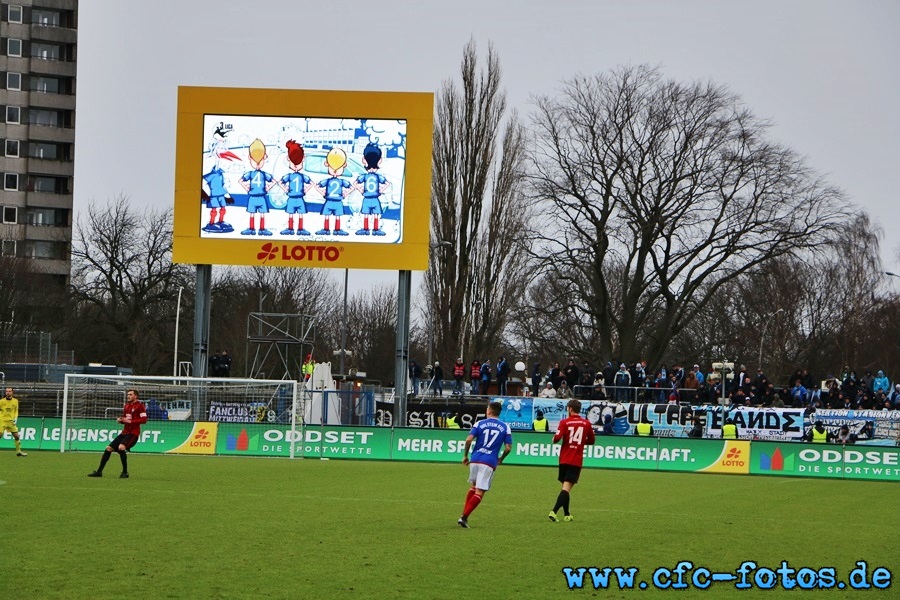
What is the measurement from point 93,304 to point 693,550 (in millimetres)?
73389

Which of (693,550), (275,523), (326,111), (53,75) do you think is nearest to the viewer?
(693,550)

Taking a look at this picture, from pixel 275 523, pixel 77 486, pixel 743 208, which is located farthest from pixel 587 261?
pixel 275 523

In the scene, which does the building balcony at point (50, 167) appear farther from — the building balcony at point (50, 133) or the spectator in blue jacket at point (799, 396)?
the spectator in blue jacket at point (799, 396)

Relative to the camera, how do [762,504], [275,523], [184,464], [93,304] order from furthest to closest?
[93,304] → [184,464] → [762,504] → [275,523]

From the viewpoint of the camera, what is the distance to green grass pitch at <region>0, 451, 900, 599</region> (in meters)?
11.8

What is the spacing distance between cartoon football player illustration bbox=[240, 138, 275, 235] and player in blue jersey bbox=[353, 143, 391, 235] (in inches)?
117

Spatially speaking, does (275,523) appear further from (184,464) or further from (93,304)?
(93,304)

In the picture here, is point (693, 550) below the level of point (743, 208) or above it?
below

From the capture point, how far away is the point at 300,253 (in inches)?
1580

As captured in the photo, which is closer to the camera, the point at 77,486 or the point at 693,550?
the point at 693,550

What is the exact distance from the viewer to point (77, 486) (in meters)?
23.1

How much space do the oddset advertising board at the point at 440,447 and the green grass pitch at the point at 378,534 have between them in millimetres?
7267

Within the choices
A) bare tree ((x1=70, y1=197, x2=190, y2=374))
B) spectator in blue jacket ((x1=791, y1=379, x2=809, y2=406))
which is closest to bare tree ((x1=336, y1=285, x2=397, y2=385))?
bare tree ((x1=70, y1=197, x2=190, y2=374))

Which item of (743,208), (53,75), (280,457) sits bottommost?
(280,457)
